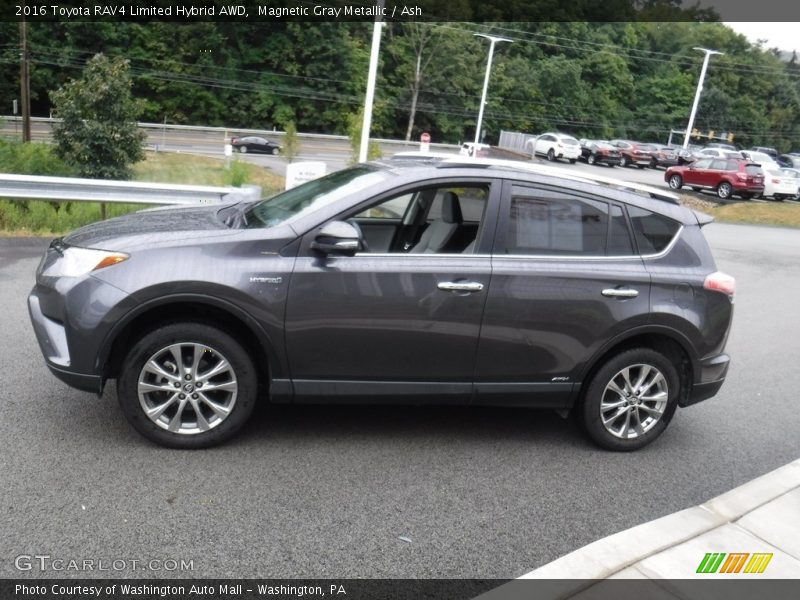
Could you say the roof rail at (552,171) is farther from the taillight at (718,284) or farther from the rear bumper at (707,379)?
the rear bumper at (707,379)

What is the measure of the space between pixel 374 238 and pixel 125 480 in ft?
7.99

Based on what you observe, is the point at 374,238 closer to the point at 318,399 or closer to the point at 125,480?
the point at 318,399

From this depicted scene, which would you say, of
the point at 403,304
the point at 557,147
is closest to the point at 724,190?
the point at 557,147

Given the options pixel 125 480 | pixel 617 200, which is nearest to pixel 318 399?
pixel 125 480

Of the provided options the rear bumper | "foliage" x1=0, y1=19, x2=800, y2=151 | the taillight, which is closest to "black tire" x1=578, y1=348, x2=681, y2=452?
the rear bumper

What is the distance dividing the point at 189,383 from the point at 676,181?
113ft

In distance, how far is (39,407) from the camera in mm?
5082

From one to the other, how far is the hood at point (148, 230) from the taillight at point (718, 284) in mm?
3096

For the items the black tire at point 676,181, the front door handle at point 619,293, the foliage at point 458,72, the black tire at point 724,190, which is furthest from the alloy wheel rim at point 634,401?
the foliage at point 458,72

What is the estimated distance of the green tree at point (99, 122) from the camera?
28.0 meters

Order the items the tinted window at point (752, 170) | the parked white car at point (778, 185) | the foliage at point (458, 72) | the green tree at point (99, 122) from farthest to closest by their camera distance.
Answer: the foliage at point (458, 72)
the parked white car at point (778, 185)
the tinted window at point (752, 170)
the green tree at point (99, 122)

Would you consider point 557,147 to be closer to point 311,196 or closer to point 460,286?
point 311,196

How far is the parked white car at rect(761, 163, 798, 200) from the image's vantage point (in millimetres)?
33906

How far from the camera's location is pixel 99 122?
2833cm
